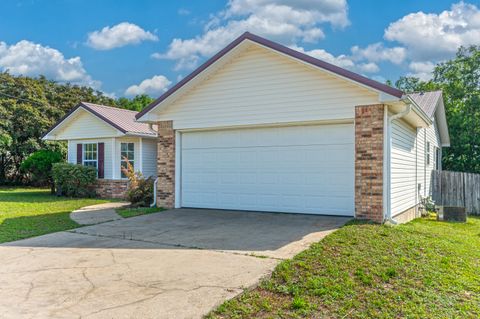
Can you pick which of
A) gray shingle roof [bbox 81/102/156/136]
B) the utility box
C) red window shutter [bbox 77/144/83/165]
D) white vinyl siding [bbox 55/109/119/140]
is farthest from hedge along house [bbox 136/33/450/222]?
red window shutter [bbox 77/144/83/165]

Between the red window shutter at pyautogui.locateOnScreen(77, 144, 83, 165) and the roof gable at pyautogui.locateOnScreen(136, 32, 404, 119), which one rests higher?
the roof gable at pyautogui.locateOnScreen(136, 32, 404, 119)

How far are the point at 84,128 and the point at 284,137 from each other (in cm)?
1155

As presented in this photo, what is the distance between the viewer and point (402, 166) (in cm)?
1041

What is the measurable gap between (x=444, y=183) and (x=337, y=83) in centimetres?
891

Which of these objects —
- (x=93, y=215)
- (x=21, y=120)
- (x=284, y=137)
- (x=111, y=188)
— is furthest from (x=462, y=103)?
(x=21, y=120)

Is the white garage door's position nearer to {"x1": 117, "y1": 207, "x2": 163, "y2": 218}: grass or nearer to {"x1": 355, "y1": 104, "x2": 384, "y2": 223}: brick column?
{"x1": 355, "y1": 104, "x2": 384, "y2": 223}: brick column

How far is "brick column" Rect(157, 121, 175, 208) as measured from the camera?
11.7 m

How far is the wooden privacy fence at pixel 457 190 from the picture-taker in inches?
570

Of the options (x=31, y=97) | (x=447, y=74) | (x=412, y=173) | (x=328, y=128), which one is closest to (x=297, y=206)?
(x=328, y=128)

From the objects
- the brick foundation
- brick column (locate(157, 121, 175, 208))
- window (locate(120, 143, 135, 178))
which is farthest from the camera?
window (locate(120, 143, 135, 178))

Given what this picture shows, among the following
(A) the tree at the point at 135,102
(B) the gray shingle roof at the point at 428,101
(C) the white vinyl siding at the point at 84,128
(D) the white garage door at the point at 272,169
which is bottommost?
(D) the white garage door at the point at 272,169

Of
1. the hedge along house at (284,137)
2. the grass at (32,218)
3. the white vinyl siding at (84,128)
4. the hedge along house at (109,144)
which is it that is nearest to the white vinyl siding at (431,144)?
the hedge along house at (284,137)

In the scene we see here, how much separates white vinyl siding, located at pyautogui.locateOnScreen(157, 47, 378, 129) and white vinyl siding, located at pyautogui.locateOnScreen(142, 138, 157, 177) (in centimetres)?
626

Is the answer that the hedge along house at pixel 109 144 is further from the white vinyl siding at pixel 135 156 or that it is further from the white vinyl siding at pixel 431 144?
the white vinyl siding at pixel 431 144
